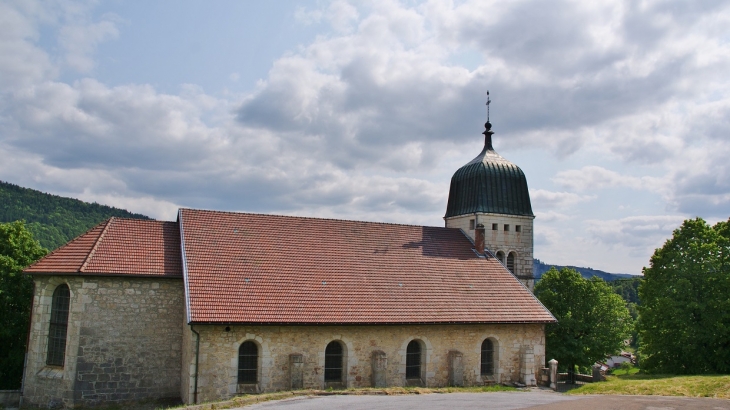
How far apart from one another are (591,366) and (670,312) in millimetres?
4809

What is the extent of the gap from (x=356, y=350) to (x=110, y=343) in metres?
8.92

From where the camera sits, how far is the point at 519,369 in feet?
80.7

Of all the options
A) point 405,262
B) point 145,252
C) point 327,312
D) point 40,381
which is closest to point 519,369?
point 405,262

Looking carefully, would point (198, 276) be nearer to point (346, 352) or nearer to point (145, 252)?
point (145, 252)

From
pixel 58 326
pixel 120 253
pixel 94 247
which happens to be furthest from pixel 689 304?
pixel 58 326

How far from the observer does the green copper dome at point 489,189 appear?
31125mm

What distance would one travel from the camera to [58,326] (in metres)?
21.0

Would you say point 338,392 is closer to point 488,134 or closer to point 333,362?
point 333,362

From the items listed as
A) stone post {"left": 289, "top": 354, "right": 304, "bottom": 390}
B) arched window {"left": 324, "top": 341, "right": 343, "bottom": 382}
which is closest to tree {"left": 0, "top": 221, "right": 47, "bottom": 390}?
stone post {"left": 289, "top": 354, "right": 304, "bottom": 390}

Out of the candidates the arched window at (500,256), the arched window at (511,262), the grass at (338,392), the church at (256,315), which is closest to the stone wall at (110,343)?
the church at (256,315)

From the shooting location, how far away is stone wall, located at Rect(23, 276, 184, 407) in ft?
66.6

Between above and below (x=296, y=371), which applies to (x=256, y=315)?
above

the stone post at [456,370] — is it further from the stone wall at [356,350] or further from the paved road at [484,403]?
the paved road at [484,403]

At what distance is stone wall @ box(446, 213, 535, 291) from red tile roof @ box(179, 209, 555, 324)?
112 inches
